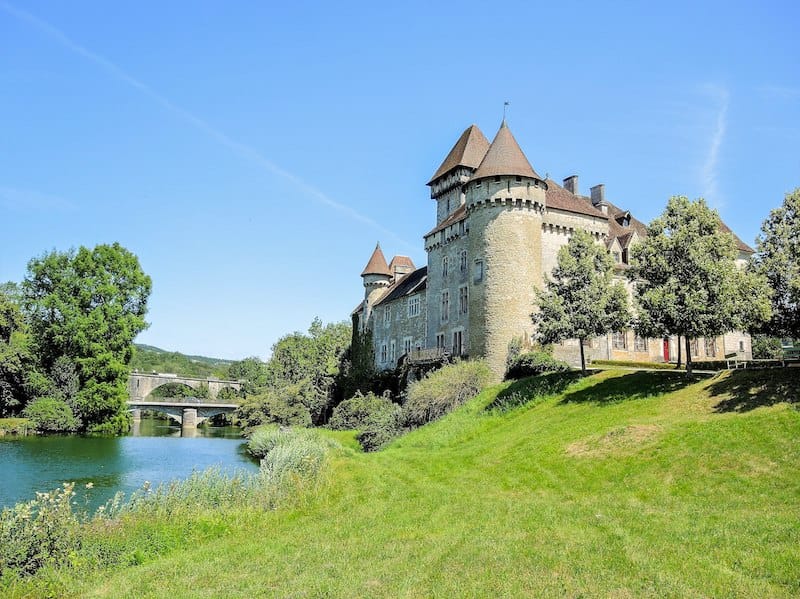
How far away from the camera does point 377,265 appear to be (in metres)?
56.2

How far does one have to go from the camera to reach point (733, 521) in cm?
1143

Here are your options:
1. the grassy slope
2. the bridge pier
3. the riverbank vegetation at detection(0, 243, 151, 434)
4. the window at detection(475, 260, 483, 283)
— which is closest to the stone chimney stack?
the window at detection(475, 260, 483, 283)

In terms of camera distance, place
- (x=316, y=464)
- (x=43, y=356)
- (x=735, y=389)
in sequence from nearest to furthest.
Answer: (x=316, y=464) < (x=735, y=389) < (x=43, y=356)

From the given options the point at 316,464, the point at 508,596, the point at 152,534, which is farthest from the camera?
the point at 316,464

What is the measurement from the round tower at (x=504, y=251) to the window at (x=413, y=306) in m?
10.1

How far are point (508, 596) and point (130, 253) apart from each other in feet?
159

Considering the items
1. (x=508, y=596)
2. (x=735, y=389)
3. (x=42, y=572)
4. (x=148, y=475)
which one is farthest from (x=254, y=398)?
(x=508, y=596)

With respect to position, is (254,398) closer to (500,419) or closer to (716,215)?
(500,419)

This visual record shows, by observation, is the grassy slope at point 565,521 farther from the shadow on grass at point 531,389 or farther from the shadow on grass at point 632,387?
the shadow on grass at point 531,389

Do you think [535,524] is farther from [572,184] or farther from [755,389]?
[572,184]

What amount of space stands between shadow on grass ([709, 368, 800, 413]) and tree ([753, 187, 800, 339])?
5.60 feet

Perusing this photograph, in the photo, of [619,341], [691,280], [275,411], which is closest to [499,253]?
[619,341]

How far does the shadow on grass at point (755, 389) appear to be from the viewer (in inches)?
730

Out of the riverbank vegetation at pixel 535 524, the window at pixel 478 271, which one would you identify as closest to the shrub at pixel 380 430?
the window at pixel 478 271
